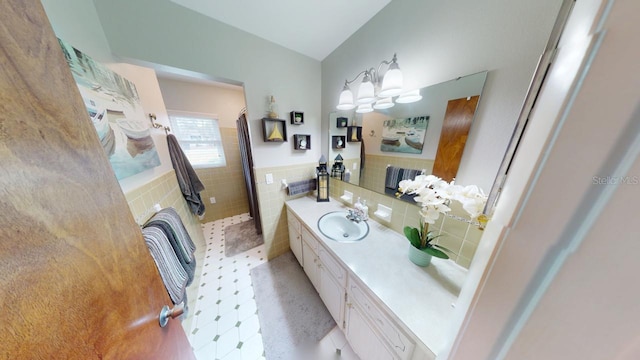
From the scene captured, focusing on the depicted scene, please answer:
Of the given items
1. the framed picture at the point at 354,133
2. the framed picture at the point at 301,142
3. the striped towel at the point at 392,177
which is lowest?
the striped towel at the point at 392,177

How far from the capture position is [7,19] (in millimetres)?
284

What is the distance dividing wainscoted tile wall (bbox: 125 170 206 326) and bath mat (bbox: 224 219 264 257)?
0.31 meters

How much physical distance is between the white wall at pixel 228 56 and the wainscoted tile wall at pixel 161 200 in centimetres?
74

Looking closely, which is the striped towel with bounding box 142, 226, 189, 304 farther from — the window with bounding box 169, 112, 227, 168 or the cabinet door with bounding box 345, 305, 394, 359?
the window with bounding box 169, 112, 227, 168

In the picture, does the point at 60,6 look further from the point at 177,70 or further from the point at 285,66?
the point at 285,66

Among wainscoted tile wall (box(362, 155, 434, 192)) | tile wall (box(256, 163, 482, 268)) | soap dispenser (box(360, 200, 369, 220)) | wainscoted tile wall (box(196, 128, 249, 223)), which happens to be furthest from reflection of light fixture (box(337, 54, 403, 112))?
wainscoted tile wall (box(196, 128, 249, 223))

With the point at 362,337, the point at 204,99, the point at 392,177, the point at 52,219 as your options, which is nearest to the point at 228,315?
the point at 362,337

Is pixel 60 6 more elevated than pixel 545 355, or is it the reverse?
pixel 60 6

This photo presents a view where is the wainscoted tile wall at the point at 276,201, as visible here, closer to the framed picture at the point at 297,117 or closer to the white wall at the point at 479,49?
the framed picture at the point at 297,117

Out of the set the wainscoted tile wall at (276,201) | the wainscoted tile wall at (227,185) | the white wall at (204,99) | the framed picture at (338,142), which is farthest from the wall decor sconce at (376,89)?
the wainscoted tile wall at (227,185)

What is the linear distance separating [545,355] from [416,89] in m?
1.12

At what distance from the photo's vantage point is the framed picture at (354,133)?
1427mm

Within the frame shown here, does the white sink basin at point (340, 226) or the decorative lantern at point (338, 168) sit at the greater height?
the decorative lantern at point (338, 168)

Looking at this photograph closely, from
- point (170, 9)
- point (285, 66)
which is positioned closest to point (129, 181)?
point (170, 9)
